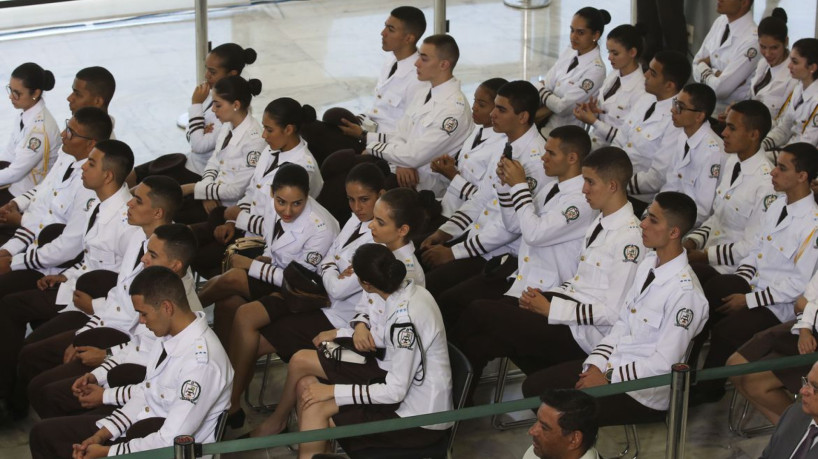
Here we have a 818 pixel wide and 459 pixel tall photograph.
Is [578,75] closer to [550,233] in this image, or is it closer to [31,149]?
[550,233]

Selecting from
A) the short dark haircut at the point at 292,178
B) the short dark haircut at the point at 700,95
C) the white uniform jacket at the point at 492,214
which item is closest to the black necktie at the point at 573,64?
the short dark haircut at the point at 700,95

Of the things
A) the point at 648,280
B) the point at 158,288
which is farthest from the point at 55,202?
the point at 648,280

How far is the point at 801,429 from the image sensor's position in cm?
391

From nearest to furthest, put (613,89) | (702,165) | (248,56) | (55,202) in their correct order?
(55,202) → (702,165) → (248,56) → (613,89)

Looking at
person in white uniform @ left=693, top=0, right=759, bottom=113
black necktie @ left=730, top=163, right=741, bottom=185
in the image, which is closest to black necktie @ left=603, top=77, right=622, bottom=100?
person in white uniform @ left=693, top=0, right=759, bottom=113

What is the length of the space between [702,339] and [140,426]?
2.25m

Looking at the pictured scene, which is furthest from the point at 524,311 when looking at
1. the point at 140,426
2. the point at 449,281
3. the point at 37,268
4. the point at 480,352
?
the point at 37,268

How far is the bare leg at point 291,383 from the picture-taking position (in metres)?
4.77

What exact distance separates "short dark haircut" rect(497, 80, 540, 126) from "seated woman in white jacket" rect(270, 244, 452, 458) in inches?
60.0

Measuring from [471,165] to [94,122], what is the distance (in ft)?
6.22

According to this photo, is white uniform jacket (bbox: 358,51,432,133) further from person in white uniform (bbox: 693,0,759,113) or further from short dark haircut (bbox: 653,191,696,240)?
short dark haircut (bbox: 653,191,696,240)

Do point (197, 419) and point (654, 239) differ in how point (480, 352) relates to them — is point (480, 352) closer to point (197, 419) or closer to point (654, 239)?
point (654, 239)

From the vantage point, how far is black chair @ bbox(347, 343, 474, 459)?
4.15 m

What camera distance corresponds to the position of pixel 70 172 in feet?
19.3
